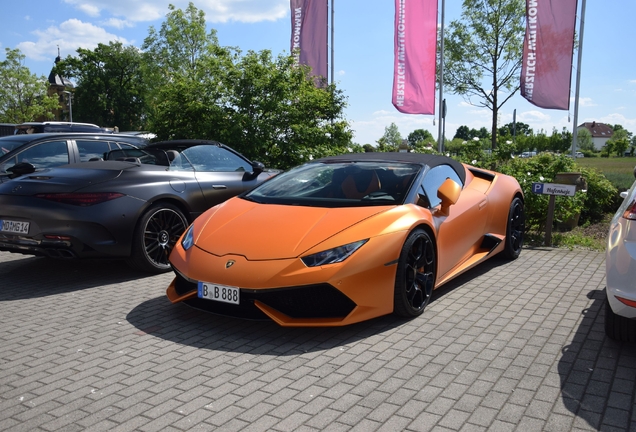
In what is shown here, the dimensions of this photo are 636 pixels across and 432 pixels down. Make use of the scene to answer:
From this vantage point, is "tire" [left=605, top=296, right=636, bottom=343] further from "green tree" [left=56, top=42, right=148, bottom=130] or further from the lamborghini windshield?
"green tree" [left=56, top=42, right=148, bottom=130]

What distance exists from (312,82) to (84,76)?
5725 cm

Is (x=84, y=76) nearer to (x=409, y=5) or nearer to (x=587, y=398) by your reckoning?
(x=409, y=5)

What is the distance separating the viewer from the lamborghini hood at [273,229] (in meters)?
4.11

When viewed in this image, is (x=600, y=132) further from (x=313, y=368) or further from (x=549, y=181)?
(x=313, y=368)

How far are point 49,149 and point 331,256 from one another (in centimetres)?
554

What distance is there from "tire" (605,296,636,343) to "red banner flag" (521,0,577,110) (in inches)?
665

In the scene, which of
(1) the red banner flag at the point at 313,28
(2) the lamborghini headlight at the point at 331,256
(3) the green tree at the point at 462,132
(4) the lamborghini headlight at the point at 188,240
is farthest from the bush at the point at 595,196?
(3) the green tree at the point at 462,132

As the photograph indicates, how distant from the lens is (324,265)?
3.91m

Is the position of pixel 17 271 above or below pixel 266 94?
below

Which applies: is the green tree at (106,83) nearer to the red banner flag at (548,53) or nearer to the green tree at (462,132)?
the red banner flag at (548,53)

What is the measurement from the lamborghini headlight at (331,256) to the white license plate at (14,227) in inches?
125

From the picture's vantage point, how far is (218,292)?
402cm

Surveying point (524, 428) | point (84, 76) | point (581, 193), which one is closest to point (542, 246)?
point (581, 193)

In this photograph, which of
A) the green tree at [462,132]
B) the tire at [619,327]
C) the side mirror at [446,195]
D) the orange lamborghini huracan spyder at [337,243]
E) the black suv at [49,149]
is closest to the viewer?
the tire at [619,327]
